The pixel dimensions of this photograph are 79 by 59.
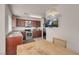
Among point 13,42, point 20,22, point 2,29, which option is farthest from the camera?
point 20,22

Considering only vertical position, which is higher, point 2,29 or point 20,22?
point 20,22

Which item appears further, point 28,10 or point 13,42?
point 28,10

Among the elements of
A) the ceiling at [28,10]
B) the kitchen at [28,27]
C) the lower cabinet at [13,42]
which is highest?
the ceiling at [28,10]

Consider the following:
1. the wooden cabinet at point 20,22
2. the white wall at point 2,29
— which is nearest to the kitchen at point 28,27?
the wooden cabinet at point 20,22

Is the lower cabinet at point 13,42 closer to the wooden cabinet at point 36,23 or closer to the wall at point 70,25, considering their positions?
the wooden cabinet at point 36,23

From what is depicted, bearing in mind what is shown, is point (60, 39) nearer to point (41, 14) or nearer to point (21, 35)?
point (41, 14)

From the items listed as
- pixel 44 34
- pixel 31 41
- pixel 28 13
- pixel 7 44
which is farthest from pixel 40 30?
pixel 7 44

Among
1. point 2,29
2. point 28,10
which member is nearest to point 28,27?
point 28,10

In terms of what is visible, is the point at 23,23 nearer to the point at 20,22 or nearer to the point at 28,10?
the point at 20,22

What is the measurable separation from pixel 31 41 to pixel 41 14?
1.53 feet

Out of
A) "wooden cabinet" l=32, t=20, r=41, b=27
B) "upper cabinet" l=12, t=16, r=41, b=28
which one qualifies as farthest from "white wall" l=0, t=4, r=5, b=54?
"wooden cabinet" l=32, t=20, r=41, b=27

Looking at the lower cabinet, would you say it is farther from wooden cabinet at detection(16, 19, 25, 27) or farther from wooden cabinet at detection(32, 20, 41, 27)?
wooden cabinet at detection(32, 20, 41, 27)

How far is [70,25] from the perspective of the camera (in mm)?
1451

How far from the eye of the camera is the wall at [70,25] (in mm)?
1344
